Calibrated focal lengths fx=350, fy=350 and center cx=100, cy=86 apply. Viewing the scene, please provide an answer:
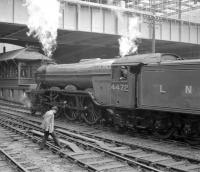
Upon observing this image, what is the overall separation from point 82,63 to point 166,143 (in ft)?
20.1

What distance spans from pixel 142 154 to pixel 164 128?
2152 mm

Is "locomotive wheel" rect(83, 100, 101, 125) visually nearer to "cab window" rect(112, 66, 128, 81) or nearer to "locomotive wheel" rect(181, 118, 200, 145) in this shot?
"cab window" rect(112, 66, 128, 81)

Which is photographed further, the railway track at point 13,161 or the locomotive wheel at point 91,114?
the locomotive wheel at point 91,114

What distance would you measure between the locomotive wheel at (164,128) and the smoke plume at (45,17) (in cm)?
1362

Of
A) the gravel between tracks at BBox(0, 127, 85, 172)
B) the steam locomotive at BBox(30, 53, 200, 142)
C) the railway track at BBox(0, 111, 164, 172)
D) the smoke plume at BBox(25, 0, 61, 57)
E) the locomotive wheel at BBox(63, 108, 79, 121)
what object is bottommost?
the gravel between tracks at BBox(0, 127, 85, 172)

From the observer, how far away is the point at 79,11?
26.5 m

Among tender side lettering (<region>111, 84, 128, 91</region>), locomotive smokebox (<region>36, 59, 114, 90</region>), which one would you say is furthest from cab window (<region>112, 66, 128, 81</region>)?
locomotive smokebox (<region>36, 59, 114, 90</region>)

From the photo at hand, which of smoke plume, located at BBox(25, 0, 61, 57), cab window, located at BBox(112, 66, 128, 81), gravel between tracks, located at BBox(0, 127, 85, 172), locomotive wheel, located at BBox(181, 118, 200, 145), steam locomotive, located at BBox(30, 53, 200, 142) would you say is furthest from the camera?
smoke plume, located at BBox(25, 0, 61, 57)

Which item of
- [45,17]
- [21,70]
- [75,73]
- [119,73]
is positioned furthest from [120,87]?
[21,70]

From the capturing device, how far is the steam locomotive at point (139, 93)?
10133 mm

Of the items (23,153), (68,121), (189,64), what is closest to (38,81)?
(68,121)

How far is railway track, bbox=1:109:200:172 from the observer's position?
8.05 metres

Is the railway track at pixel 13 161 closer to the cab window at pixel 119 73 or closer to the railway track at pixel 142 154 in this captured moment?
the railway track at pixel 142 154

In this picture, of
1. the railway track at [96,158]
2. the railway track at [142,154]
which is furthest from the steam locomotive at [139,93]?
the railway track at [96,158]
